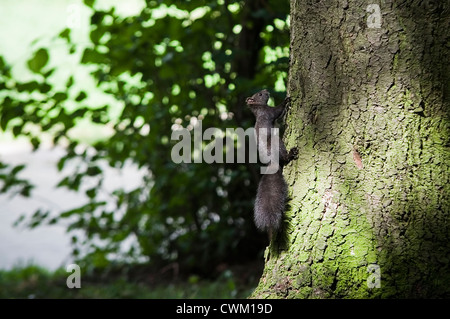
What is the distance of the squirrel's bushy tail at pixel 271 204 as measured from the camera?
6.93ft

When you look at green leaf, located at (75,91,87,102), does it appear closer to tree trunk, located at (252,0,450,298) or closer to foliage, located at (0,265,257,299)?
foliage, located at (0,265,257,299)

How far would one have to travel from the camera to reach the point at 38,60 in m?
3.41

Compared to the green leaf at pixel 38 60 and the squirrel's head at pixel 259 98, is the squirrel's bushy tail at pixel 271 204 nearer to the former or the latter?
Answer: the squirrel's head at pixel 259 98

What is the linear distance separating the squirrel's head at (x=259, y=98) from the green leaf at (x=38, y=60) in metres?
1.63

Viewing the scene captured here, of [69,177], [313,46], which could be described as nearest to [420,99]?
[313,46]

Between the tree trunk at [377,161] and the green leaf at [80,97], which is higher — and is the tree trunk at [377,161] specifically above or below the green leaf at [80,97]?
below

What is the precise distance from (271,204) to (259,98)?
90 cm

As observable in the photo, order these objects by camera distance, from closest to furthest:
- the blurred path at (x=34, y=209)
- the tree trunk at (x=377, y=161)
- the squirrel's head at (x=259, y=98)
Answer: the tree trunk at (x=377, y=161)
the squirrel's head at (x=259, y=98)
the blurred path at (x=34, y=209)

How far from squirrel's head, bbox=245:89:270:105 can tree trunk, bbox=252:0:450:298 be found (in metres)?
0.73

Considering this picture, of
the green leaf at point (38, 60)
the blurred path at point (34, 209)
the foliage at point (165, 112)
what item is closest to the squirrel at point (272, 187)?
the foliage at point (165, 112)

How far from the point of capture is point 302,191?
2.13 meters

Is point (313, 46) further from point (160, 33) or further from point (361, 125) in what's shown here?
point (160, 33)

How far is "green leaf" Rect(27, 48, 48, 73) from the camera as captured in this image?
11.2ft
